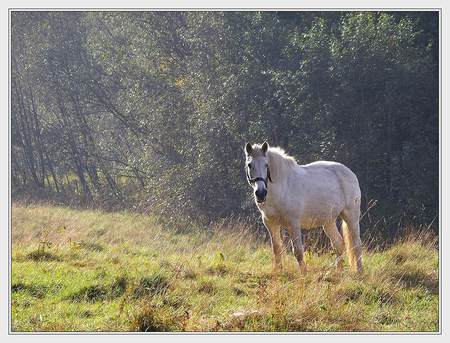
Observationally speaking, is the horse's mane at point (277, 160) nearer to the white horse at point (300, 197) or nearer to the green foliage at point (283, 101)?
the white horse at point (300, 197)

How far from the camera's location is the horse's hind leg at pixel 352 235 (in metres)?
10.2

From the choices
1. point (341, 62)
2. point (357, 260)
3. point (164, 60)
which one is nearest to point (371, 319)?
point (357, 260)

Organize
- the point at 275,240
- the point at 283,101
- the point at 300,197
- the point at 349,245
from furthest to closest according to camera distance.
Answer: the point at 283,101 → the point at 349,245 → the point at 300,197 → the point at 275,240

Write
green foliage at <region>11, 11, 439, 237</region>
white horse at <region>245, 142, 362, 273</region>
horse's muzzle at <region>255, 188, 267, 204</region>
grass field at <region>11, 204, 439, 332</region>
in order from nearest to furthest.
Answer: grass field at <region>11, 204, 439, 332</region>, horse's muzzle at <region>255, 188, 267, 204</region>, white horse at <region>245, 142, 362, 273</region>, green foliage at <region>11, 11, 439, 237</region>

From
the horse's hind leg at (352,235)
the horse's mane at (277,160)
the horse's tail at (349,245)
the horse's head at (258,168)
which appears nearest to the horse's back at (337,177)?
the horse's hind leg at (352,235)

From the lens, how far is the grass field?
7.05 m

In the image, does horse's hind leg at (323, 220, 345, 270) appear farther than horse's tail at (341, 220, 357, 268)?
Yes

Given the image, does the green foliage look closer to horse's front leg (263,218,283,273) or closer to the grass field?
the grass field

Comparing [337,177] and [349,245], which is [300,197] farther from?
[349,245]

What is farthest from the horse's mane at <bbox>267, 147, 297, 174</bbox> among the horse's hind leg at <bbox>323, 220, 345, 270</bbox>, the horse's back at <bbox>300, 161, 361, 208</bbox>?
the horse's hind leg at <bbox>323, 220, 345, 270</bbox>

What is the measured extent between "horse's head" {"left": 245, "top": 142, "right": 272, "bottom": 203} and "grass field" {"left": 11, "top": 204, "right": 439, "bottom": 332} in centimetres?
117

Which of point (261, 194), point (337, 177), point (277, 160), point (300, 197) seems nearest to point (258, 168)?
point (261, 194)

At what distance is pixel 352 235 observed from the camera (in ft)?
34.7

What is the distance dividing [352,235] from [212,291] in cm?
306
